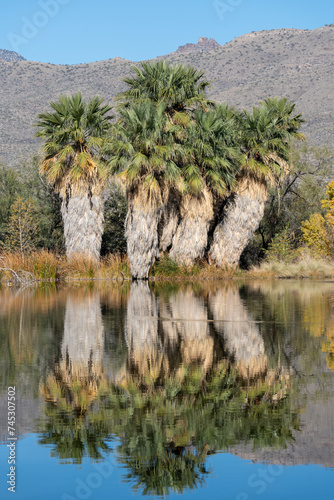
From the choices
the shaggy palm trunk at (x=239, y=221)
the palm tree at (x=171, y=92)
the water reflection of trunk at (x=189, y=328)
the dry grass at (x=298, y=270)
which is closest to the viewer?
the water reflection of trunk at (x=189, y=328)

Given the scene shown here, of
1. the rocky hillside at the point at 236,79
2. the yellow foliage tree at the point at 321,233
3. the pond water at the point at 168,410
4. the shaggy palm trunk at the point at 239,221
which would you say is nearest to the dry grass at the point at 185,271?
the shaggy palm trunk at the point at 239,221

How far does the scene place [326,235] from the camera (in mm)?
42344

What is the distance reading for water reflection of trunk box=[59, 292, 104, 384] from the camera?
9984 millimetres

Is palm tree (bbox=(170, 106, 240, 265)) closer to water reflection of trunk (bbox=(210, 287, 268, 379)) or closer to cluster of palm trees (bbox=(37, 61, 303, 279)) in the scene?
cluster of palm trees (bbox=(37, 61, 303, 279))

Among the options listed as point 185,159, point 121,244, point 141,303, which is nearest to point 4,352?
point 141,303

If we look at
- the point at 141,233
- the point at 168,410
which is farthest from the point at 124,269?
the point at 168,410

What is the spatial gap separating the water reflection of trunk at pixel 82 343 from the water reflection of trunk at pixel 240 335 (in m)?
2.11

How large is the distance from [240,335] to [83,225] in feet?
76.5

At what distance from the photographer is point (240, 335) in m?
14.2

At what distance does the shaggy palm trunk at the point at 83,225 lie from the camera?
3644 centimetres

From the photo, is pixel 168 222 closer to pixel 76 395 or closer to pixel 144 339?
pixel 144 339

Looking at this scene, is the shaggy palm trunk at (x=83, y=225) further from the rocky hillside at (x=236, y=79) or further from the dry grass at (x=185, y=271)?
the rocky hillside at (x=236, y=79)

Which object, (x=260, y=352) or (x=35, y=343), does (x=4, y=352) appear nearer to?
(x=35, y=343)

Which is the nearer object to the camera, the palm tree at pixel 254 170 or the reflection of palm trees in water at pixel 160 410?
the reflection of palm trees in water at pixel 160 410
